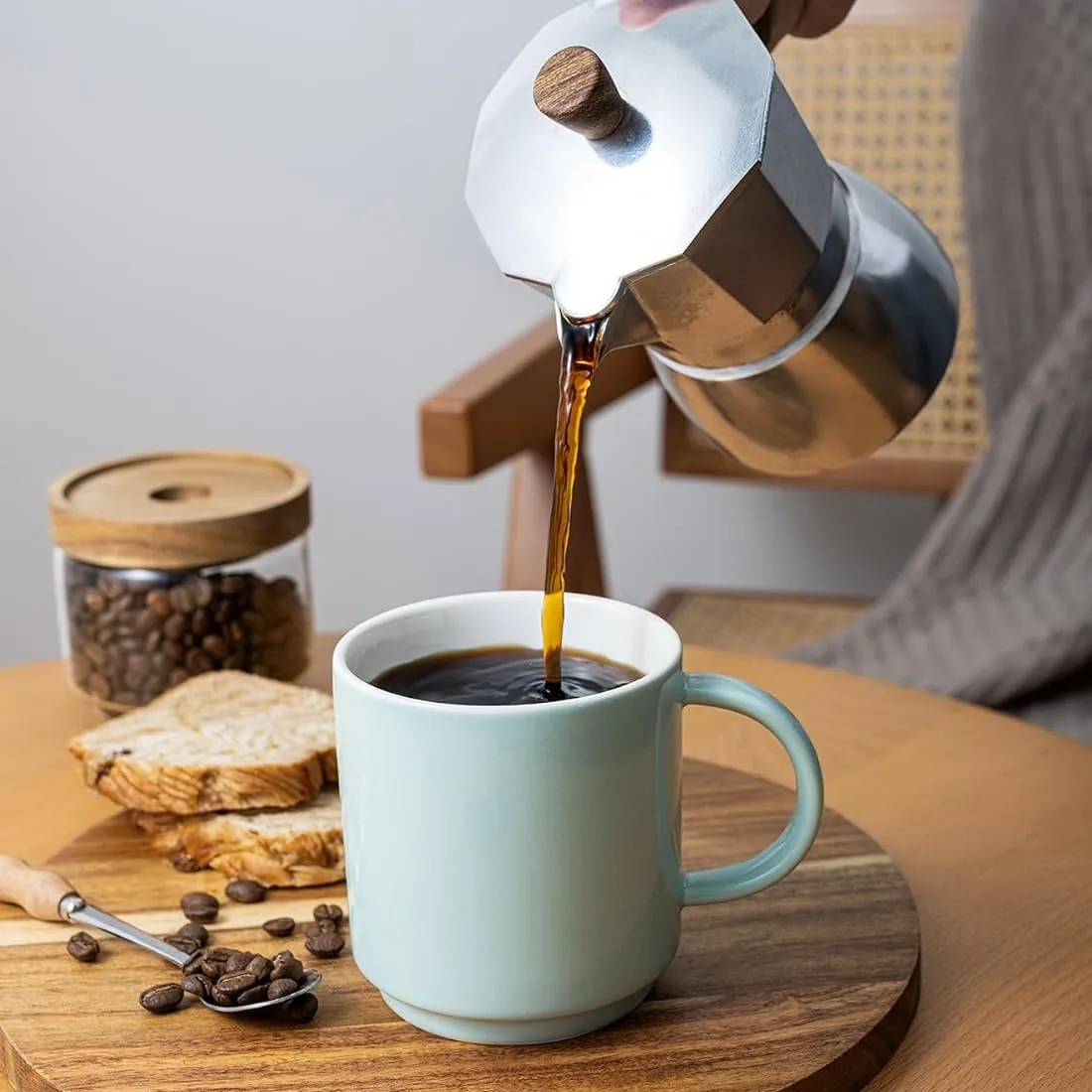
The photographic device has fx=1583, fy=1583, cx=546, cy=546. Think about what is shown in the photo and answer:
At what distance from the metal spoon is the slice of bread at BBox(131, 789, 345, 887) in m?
0.06

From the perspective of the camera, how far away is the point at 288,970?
541 mm

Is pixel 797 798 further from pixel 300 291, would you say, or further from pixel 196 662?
pixel 300 291

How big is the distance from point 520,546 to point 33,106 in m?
1.00

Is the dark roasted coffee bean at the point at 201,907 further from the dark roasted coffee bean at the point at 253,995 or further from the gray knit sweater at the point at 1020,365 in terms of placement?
the gray knit sweater at the point at 1020,365

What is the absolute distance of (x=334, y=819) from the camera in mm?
675

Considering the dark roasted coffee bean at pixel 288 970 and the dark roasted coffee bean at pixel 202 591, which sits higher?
the dark roasted coffee bean at pixel 202 591

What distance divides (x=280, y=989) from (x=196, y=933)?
0.08 metres

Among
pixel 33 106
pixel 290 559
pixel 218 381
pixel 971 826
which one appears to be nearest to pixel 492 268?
pixel 218 381

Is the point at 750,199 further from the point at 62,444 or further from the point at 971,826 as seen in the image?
the point at 62,444

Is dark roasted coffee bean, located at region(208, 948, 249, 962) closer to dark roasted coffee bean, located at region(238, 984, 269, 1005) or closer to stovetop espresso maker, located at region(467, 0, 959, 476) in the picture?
dark roasted coffee bean, located at region(238, 984, 269, 1005)

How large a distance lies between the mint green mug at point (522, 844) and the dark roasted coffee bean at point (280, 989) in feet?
0.08

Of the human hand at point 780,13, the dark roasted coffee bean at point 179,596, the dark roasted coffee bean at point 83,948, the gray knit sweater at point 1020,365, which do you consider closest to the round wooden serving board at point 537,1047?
the dark roasted coffee bean at point 83,948

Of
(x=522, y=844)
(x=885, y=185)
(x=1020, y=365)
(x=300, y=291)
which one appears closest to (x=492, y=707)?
(x=522, y=844)

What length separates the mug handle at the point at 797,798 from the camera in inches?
A: 20.7
